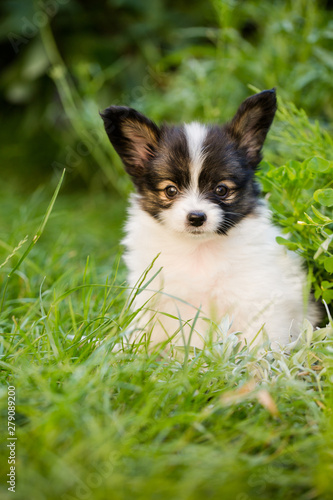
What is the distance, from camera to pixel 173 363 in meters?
2.51

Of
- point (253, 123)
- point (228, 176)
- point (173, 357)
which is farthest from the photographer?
point (253, 123)

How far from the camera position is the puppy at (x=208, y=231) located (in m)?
3.00

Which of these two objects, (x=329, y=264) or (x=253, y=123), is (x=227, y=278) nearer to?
(x=329, y=264)

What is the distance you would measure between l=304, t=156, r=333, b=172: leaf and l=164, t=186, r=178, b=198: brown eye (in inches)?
30.1

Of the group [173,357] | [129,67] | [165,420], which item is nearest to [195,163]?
[173,357]

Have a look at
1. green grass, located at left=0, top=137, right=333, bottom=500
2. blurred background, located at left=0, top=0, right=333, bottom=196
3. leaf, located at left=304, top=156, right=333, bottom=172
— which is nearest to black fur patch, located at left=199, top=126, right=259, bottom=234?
leaf, located at left=304, top=156, right=333, bottom=172

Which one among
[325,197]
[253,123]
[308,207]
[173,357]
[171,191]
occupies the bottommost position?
[173,357]

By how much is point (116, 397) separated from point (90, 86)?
418cm

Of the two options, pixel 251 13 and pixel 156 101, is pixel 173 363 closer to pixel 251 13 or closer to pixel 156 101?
pixel 156 101

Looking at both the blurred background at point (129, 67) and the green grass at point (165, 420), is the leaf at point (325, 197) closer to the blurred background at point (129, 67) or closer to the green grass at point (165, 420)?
the green grass at point (165, 420)

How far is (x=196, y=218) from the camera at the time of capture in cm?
295

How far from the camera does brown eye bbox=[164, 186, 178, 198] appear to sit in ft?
10.2

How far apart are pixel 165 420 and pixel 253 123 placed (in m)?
1.94

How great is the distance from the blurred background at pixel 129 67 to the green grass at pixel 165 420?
2308mm
